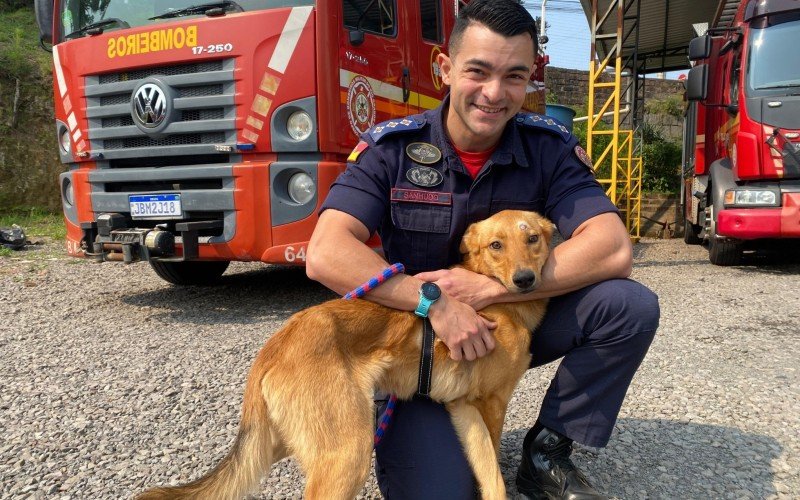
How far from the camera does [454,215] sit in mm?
2311

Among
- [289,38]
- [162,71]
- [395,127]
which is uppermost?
[289,38]

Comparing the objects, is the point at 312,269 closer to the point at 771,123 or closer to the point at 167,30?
the point at 167,30

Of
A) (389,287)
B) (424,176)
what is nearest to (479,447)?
(389,287)

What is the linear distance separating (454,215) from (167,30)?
303cm

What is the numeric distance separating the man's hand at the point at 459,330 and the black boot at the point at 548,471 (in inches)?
17.7

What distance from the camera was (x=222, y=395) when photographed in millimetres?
3018

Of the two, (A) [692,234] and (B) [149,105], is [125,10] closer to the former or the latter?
(B) [149,105]

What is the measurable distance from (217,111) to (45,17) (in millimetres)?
2020

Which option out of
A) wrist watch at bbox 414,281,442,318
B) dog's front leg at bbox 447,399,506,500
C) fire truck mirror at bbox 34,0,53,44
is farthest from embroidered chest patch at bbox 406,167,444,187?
fire truck mirror at bbox 34,0,53,44

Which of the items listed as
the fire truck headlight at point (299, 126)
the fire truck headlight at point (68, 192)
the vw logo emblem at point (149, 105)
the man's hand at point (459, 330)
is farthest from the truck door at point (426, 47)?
the man's hand at point (459, 330)

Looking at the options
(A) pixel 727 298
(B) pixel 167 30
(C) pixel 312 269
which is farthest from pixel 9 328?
(A) pixel 727 298

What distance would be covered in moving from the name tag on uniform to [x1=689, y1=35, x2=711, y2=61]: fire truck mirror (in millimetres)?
4877

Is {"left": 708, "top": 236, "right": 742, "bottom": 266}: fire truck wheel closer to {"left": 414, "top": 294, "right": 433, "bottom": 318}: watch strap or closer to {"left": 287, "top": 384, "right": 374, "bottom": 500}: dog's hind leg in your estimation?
{"left": 414, "top": 294, "right": 433, "bottom": 318}: watch strap

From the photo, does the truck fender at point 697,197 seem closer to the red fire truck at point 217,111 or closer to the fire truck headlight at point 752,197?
the fire truck headlight at point 752,197
